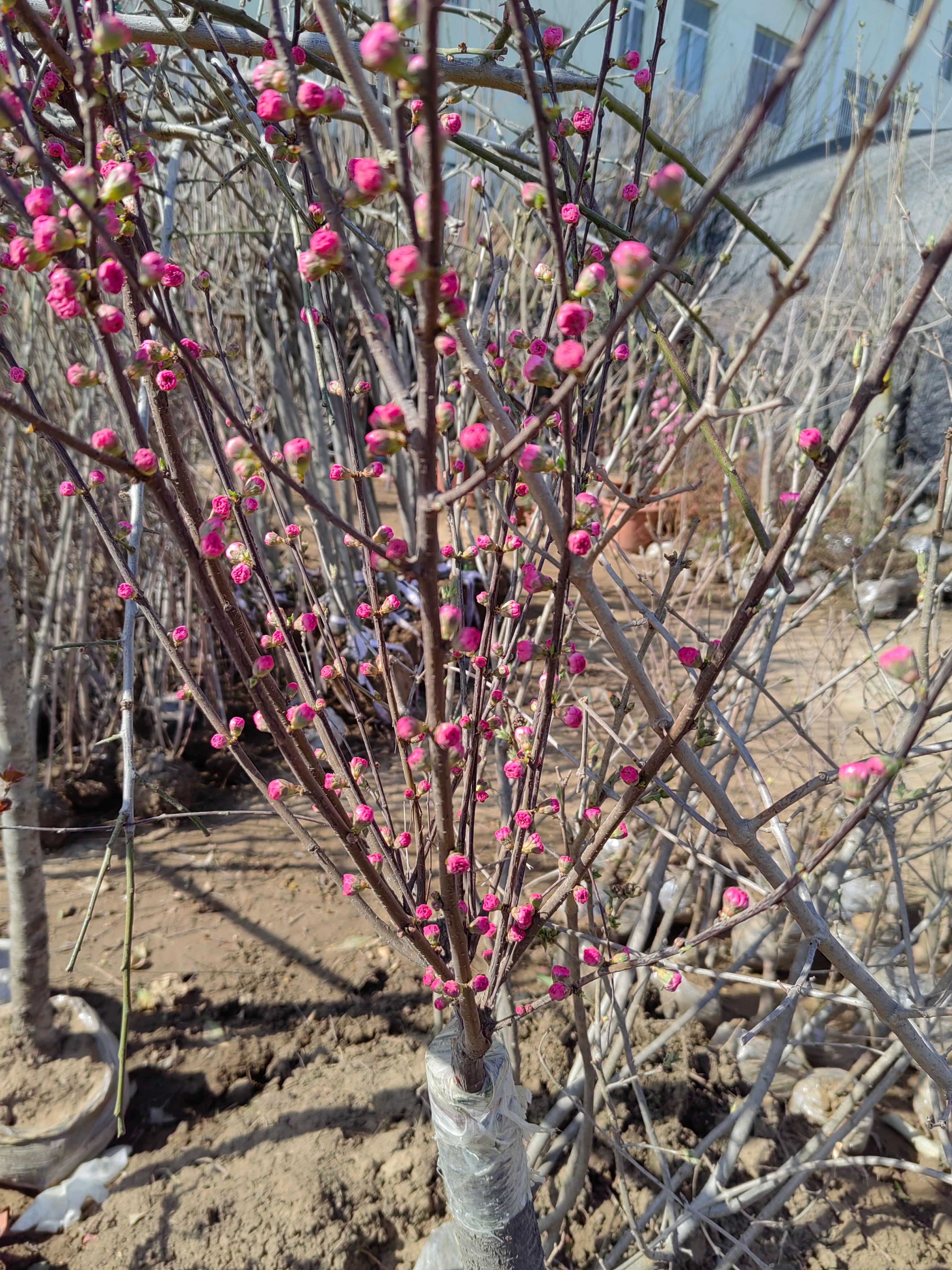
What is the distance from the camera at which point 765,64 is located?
13.2m

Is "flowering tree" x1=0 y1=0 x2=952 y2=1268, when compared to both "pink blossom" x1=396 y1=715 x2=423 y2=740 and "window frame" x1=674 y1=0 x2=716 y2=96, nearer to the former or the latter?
"pink blossom" x1=396 y1=715 x2=423 y2=740

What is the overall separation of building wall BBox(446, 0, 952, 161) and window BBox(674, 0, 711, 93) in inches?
0.9

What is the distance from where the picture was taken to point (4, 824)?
5.95 ft

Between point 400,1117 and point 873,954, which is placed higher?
point 873,954

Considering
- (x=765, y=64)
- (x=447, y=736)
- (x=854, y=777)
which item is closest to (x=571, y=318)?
(x=447, y=736)

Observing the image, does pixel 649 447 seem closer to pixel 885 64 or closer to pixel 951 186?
pixel 951 186

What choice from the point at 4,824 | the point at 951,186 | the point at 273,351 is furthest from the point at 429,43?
the point at 951,186

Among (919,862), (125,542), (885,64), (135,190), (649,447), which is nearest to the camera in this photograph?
(135,190)

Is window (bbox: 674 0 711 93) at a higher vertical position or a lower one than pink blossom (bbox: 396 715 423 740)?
higher

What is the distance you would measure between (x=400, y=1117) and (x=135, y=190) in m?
1.98

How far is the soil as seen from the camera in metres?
1.87

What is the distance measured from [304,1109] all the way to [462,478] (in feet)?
5.30

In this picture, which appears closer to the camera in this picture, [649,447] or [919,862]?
[649,447]

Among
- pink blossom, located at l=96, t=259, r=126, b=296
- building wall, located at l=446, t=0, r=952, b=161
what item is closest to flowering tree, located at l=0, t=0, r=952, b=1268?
pink blossom, located at l=96, t=259, r=126, b=296
